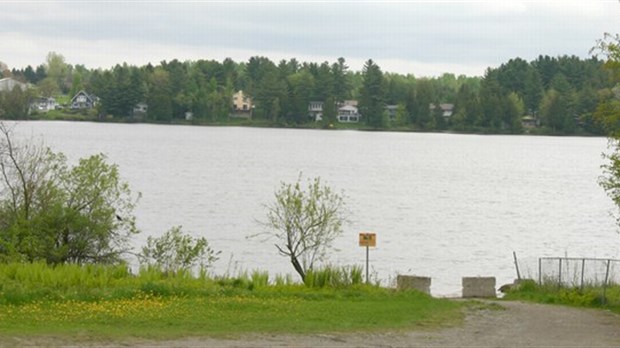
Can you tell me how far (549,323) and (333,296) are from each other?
5.38 metres

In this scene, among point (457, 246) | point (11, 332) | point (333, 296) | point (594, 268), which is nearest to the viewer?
point (11, 332)

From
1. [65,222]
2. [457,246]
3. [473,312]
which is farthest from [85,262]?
[457,246]

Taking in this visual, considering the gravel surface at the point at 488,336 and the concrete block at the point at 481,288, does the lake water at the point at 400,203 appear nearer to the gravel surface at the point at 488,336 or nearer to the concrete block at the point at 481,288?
the concrete block at the point at 481,288

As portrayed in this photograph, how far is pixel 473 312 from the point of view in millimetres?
25203

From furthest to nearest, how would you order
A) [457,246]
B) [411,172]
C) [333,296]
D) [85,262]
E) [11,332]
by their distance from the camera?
[411,172] → [457,246] → [85,262] → [333,296] → [11,332]

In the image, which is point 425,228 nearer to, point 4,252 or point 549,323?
point 4,252

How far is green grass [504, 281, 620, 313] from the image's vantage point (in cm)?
2817

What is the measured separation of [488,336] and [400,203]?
2623 inches

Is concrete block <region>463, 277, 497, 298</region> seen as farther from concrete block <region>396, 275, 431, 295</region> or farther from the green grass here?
concrete block <region>396, 275, 431, 295</region>

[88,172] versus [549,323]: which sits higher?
[88,172]

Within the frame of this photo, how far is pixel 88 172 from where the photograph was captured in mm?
37156

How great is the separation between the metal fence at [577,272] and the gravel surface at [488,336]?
3871 millimetres

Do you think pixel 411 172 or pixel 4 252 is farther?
pixel 411 172

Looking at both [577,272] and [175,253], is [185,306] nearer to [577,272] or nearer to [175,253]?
[577,272]
